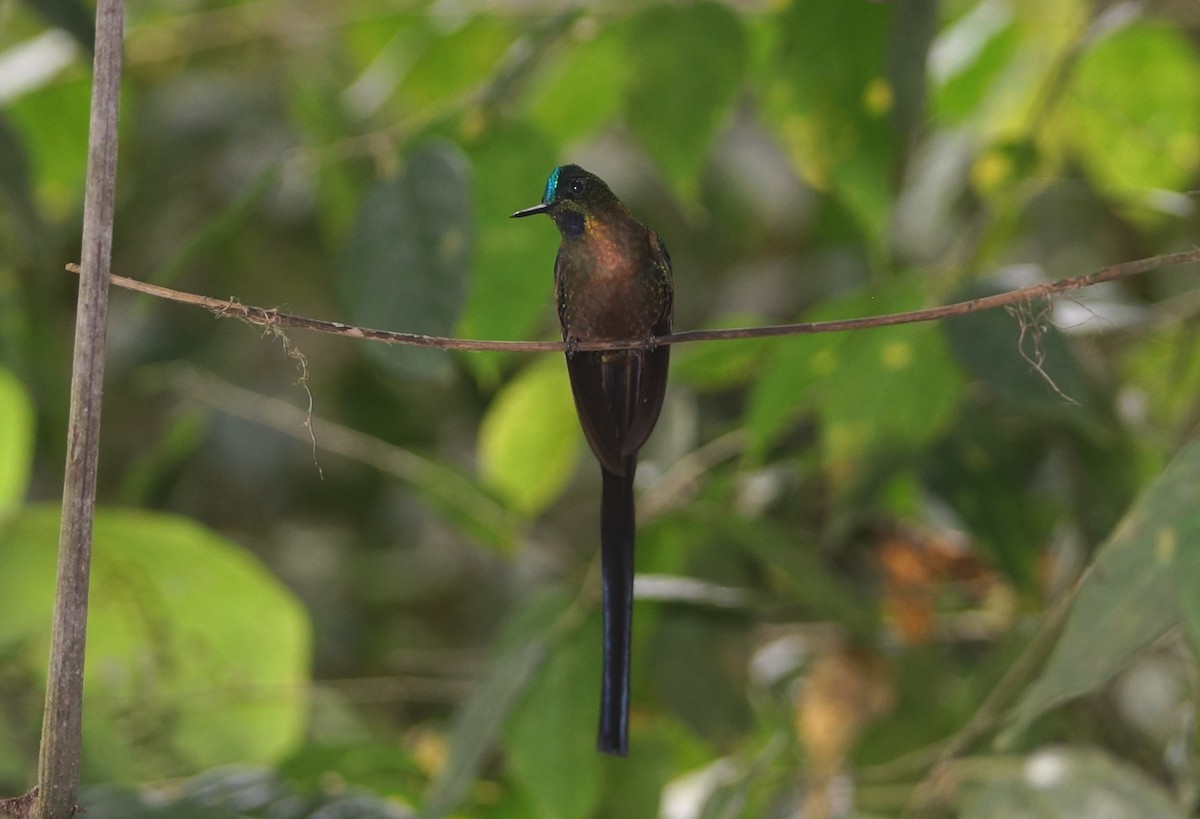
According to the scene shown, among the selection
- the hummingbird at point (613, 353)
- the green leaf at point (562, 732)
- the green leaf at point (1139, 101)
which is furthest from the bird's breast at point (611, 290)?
the green leaf at point (1139, 101)

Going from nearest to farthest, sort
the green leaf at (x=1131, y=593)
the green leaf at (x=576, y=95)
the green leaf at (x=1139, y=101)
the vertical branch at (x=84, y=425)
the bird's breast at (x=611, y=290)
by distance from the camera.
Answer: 1. the vertical branch at (x=84, y=425)
2. the bird's breast at (x=611, y=290)
3. the green leaf at (x=1131, y=593)
4. the green leaf at (x=576, y=95)
5. the green leaf at (x=1139, y=101)

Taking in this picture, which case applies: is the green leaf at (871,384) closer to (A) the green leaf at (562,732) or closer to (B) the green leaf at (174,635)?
(A) the green leaf at (562,732)

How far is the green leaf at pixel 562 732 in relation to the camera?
1.32 meters

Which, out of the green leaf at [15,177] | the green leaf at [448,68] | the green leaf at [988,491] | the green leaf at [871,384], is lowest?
the green leaf at [988,491]

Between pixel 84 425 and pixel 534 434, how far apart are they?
1.35 meters

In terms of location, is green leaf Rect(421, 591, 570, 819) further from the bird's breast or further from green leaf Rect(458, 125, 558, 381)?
the bird's breast

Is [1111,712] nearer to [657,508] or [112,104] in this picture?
[657,508]

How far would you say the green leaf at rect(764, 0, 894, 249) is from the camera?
122cm

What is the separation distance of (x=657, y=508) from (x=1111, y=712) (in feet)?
2.08

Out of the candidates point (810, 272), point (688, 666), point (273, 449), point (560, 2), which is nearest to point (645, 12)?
point (560, 2)

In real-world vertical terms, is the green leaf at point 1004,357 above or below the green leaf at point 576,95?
below

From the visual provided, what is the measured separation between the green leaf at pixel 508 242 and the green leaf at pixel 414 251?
120 mm

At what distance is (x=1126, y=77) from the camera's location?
1881 mm

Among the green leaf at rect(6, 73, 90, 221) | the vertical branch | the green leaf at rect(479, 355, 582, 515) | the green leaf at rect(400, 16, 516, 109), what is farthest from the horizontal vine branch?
the green leaf at rect(6, 73, 90, 221)
